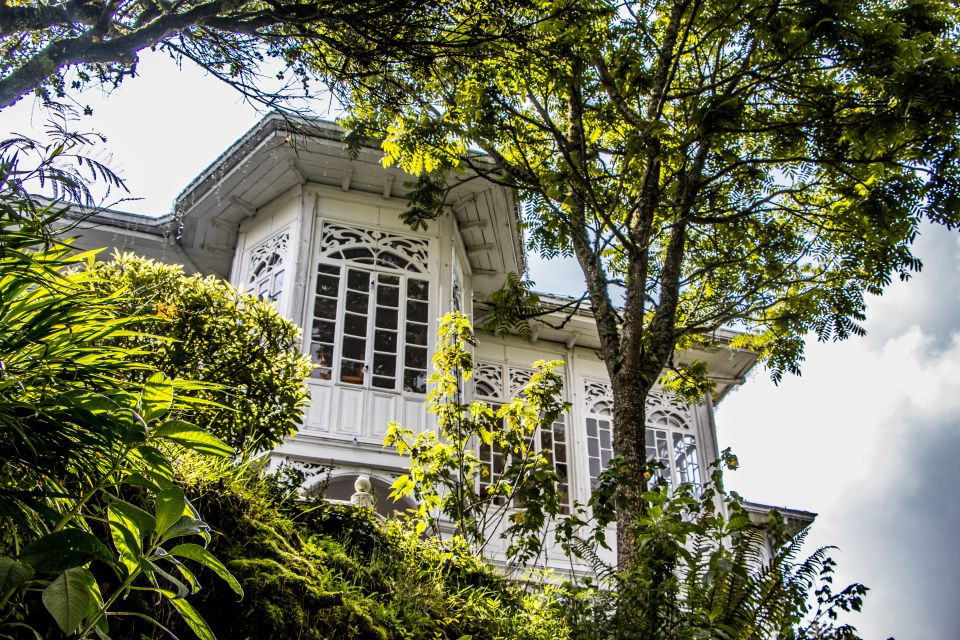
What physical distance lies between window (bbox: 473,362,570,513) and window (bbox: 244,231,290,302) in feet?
10.8

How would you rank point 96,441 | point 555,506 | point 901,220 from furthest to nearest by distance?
point 901,220
point 555,506
point 96,441

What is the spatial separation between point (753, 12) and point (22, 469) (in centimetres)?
682

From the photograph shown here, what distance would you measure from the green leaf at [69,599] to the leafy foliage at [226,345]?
3.05 metres

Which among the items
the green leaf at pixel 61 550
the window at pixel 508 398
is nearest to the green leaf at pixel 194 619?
the green leaf at pixel 61 550

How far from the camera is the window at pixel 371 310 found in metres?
10.2

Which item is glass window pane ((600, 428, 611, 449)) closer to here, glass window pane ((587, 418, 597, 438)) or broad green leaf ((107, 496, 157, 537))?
glass window pane ((587, 418, 597, 438))

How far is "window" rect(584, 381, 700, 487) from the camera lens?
13.1m

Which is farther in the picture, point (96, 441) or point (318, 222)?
point (318, 222)

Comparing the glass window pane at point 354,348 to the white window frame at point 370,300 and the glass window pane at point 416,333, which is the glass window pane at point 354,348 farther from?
the glass window pane at point 416,333

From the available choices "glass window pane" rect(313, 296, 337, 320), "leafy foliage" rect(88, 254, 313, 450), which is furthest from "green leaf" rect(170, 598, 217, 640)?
"glass window pane" rect(313, 296, 337, 320)

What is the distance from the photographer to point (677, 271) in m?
7.66

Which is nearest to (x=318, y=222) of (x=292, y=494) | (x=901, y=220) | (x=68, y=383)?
(x=901, y=220)

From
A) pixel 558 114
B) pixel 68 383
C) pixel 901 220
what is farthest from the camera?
pixel 558 114

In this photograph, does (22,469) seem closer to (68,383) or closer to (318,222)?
(68,383)
